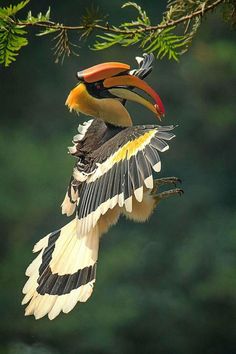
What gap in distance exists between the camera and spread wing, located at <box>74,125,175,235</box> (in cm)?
160

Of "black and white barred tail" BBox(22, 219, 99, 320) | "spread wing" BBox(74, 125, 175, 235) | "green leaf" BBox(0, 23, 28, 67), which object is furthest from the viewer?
"black and white barred tail" BBox(22, 219, 99, 320)

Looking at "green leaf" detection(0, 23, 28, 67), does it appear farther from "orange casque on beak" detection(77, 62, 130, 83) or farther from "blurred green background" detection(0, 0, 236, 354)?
"blurred green background" detection(0, 0, 236, 354)

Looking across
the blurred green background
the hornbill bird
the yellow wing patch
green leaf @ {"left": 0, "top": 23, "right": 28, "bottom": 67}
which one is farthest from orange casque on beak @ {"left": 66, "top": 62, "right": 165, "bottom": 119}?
the blurred green background

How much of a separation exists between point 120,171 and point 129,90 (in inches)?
10.6

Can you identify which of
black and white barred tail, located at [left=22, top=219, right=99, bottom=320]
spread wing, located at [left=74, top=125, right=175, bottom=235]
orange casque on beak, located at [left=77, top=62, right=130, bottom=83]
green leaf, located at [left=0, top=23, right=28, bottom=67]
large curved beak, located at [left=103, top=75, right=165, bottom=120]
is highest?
green leaf, located at [left=0, top=23, right=28, bottom=67]

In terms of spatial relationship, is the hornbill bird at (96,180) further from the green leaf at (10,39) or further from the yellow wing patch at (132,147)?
the green leaf at (10,39)

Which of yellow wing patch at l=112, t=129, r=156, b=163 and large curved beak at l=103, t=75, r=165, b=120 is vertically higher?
large curved beak at l=103, t=75, r=165, b=120

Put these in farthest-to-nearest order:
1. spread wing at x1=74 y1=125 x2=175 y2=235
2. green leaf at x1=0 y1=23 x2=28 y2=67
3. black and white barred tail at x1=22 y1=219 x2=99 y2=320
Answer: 1. black and white barred tail at x1=22 y1=219 x2=99 y2=320
2. spread wing at x1=74 y1=125 x2=175 y2=235
3. green leaf at x1=0 y1=23 x2=28 y2=67

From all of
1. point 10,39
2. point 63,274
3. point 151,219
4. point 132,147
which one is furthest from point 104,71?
point 151,219

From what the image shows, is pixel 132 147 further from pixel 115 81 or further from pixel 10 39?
pixel 10 39

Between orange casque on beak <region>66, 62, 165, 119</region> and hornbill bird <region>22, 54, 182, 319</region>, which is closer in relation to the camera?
hornbill bird <region>22, 54, 182, 319</region>

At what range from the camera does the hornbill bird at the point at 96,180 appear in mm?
1633

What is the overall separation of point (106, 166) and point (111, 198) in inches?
3.9

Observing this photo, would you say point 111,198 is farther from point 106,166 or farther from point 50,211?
point 50,211
